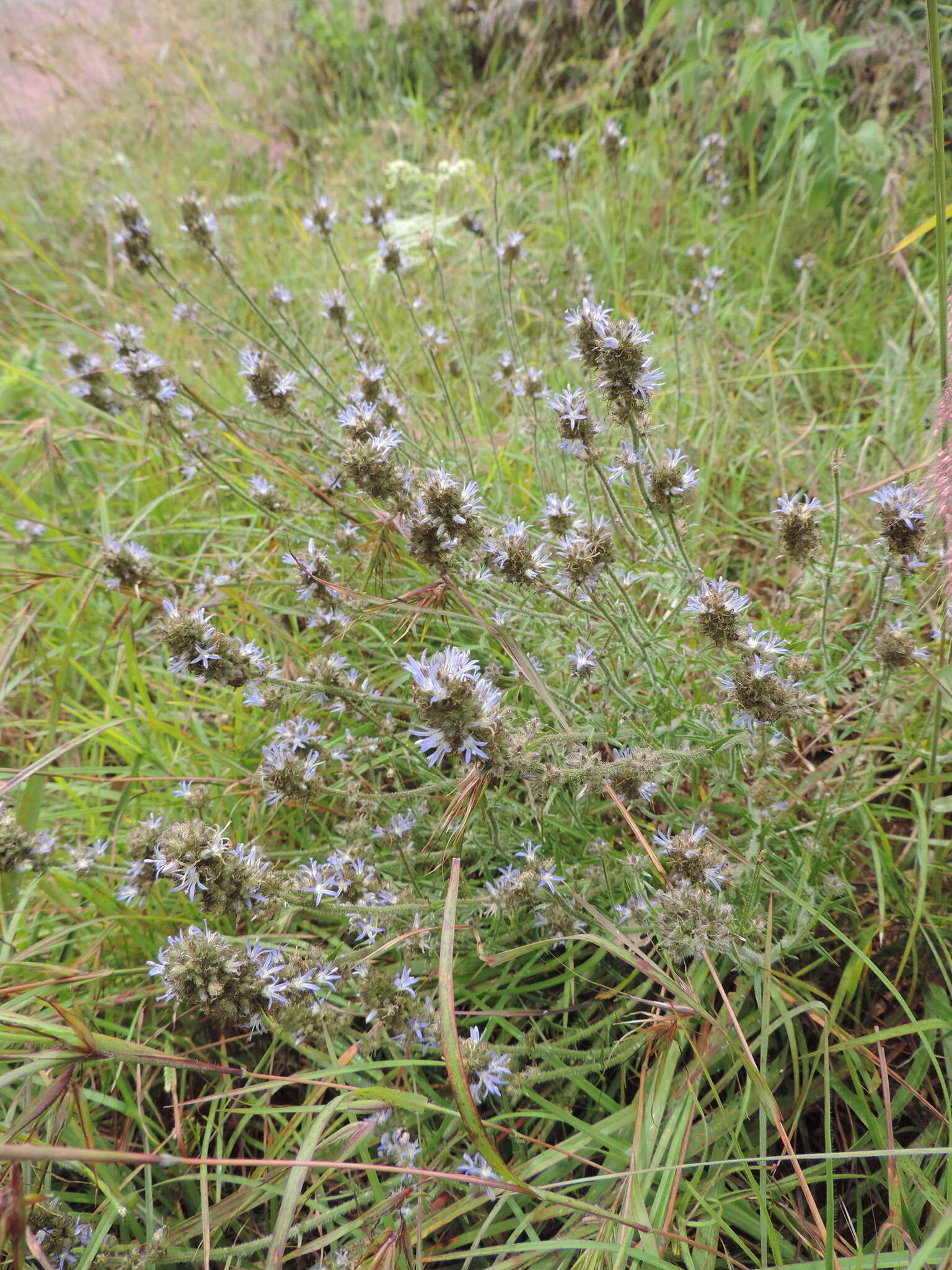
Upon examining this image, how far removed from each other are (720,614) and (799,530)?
263mm

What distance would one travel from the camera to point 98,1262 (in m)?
1.41

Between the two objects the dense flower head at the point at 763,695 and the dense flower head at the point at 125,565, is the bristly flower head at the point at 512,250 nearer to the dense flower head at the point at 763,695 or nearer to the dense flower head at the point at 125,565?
the dense flower head at the point at 125,565

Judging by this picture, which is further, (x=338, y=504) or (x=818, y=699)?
(x=338, y=504)

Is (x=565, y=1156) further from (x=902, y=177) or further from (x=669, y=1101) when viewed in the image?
(x=902, y=177)

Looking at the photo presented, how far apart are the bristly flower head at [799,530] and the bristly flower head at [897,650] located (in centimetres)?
22

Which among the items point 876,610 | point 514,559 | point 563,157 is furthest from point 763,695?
point 563,157

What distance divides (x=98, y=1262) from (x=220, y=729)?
1.32 m

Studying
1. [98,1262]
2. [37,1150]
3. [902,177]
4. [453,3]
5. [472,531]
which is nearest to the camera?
[37,1150]

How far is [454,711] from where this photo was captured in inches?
47.6

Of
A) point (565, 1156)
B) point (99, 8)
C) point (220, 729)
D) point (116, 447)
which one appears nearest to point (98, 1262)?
point (565, 1156)

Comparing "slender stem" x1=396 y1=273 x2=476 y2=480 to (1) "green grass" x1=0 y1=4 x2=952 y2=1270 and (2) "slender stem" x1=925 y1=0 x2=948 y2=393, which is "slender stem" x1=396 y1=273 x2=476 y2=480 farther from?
(2) "slender stem" x1=925 y1=0 x2=948 y2=393

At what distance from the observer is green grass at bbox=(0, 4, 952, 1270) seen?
1.43m

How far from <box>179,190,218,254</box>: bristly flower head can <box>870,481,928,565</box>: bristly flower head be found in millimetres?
1951

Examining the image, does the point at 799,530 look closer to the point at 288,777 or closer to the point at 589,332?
the point at 589,332
